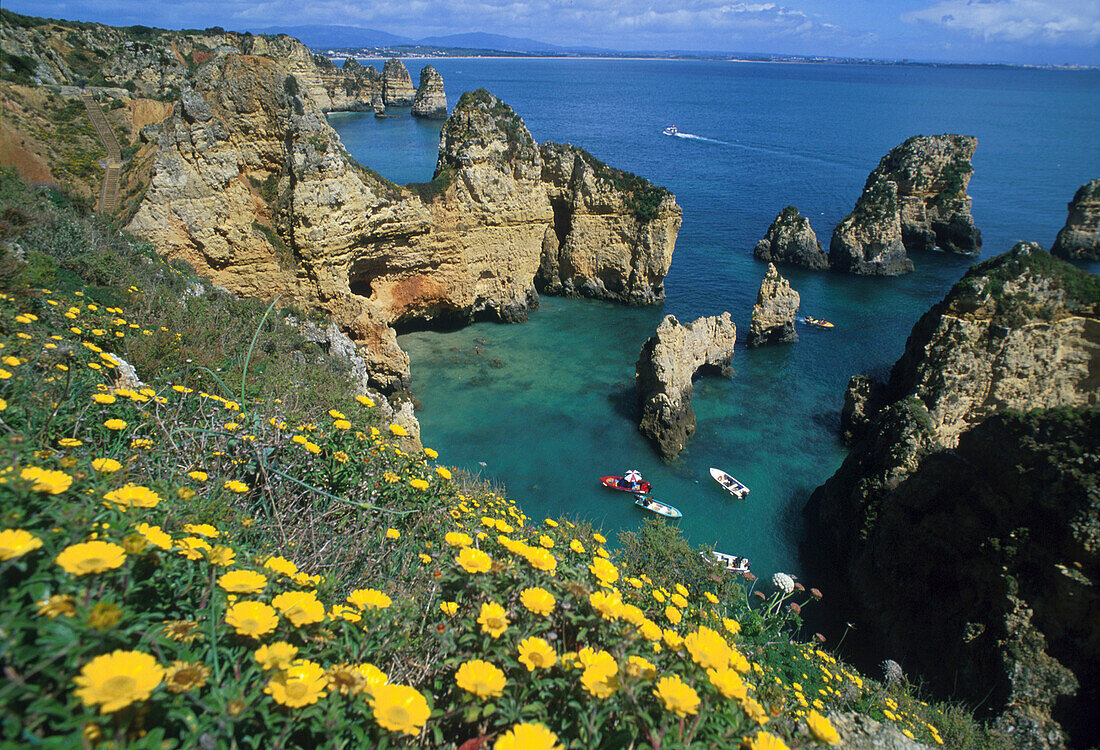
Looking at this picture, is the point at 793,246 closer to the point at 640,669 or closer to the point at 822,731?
the point at 822,731

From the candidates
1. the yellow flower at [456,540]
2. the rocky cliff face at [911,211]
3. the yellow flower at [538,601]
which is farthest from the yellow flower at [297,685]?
the rocky cliff face at [911,211]

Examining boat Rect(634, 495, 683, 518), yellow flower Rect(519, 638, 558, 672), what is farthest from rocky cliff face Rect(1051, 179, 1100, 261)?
yellow flower Rect(519, 638, 558, 672)

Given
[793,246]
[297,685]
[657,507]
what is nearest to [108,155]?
[657,507]

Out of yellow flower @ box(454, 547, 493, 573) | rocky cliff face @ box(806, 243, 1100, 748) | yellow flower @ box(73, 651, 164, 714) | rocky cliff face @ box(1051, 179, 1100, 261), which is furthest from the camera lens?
rocky cliff face @ box(1051, 179, 1100, 261)

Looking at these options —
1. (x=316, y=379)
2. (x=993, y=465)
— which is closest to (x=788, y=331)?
(x=993, y=465)

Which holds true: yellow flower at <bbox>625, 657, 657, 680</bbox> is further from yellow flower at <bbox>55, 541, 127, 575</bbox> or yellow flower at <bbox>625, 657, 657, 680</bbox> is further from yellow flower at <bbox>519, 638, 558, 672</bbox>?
yellow flower at <bbox>55, 541, 127, 575</bbox>
